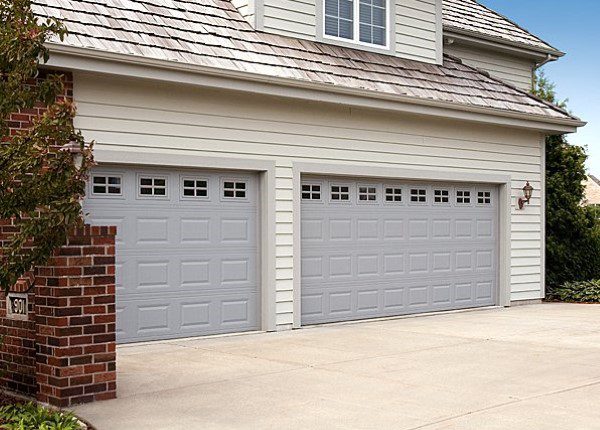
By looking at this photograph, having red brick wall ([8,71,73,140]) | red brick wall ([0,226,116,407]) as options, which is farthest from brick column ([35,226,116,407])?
red brick wall ([8,71,73,140])

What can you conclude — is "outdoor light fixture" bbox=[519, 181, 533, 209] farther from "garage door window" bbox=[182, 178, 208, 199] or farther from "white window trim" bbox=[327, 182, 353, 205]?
"garage door window" bbox=[182, 178, 208, 199]

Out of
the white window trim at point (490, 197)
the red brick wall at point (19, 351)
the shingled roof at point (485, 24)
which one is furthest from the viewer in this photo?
the shingled roof at point (485, 24)

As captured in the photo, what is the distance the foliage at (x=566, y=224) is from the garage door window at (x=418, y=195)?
415 centimetres

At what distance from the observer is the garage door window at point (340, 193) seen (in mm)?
13164

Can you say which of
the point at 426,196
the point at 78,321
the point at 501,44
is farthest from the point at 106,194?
the point at 501,44

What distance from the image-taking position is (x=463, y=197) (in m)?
15.2

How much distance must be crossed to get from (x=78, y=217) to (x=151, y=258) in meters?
4.37

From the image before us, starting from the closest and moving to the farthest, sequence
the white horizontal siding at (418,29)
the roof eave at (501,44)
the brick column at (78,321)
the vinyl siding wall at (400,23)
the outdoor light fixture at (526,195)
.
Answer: the brick column at (78,321)
the vinyl siding wall at (400,23)
the white horizontal siding at (418,29)
the outdoor light fixture at (526,195)
the roof eave at (501,44)

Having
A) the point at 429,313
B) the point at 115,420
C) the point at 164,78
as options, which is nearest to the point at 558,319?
the point at 429,313

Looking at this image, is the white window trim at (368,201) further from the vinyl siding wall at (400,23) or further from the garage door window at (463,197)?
the vinyl siding wall at (400,23)

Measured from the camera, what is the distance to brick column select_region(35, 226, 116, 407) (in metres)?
7.13

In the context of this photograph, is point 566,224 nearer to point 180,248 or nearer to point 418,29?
point 418,29

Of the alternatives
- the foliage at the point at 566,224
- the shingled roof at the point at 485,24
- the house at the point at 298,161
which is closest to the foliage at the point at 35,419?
the house at the point at 298,161

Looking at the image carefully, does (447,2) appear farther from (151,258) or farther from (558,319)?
(151,258)
